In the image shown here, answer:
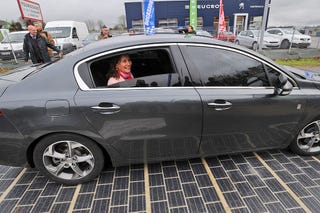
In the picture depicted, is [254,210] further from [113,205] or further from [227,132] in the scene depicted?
[113,205]

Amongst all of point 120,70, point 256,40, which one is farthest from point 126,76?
point 256,40

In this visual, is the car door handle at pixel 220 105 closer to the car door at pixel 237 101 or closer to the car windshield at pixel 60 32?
the car door at pixel 237 101

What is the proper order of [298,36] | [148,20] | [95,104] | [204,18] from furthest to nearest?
1. [204,18]
2. [298,36]
3. [148,20]
4. [95,104]

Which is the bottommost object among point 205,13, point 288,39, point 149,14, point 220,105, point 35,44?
point 288,39

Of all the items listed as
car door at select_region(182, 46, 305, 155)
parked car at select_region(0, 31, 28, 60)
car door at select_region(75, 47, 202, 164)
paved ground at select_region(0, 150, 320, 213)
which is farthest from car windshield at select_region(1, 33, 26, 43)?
car door at select_region(182, 46, 305, 155)

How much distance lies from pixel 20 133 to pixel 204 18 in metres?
29.8

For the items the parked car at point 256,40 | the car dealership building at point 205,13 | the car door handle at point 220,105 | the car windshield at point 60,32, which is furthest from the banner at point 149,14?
the car dealership building at point 205,13

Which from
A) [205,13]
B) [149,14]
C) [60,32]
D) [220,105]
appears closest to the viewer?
[220,105]

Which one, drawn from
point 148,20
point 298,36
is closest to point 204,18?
point 298,36

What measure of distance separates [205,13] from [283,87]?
94.5 ft

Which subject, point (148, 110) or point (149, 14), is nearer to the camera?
point (148, 110)

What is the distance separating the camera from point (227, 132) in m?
2.30

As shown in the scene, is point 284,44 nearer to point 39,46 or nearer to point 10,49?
point 39,46

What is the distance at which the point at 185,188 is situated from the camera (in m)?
2.27
